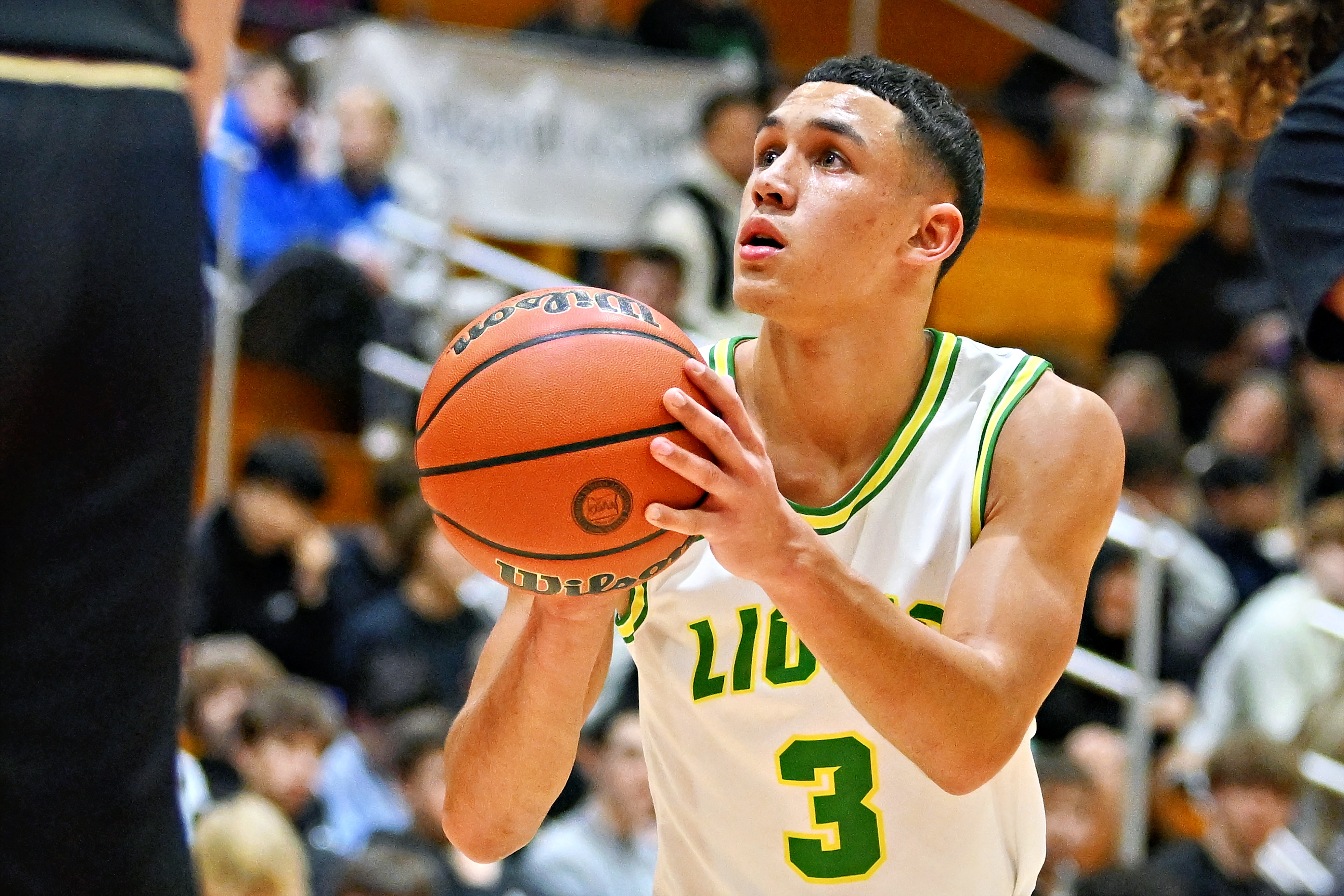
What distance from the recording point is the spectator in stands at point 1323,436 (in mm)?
8859

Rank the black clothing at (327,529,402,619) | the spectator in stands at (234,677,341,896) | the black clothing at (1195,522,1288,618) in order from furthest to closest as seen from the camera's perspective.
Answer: the black clothing at (1195,522,1288,618) → the black clothing at (327,529,402,619) → the spectator in stands at (234,677,341,896)

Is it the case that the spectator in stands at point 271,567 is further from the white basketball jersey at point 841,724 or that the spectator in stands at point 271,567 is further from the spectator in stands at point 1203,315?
the spectator in stands at point 1203,315

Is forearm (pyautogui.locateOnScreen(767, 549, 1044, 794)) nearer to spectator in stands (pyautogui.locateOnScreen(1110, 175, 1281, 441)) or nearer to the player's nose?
the player's nose

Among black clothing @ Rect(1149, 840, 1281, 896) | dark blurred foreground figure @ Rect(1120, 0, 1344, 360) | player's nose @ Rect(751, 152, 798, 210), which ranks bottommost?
black clothing @ Rect(1149, 840, 1281, 896)

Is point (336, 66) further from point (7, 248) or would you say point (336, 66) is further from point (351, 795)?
point (7, 248)

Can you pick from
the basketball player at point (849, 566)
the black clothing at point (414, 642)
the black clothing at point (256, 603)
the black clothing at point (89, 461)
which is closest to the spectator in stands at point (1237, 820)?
Result: the black clothing at point (414, 642)

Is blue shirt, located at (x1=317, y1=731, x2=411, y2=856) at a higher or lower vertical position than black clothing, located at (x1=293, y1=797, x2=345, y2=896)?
lower

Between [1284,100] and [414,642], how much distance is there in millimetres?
4866

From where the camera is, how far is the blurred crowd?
626 centimetres

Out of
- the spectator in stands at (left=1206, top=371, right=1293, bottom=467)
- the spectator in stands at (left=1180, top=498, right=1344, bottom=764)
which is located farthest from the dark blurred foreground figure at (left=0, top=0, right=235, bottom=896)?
the spectator in stands at (left=1206, top=371, right=1293, bottom=467)

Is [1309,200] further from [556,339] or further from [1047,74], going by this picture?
[1047,74]

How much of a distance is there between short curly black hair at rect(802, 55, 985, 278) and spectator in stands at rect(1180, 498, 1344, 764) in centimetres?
477

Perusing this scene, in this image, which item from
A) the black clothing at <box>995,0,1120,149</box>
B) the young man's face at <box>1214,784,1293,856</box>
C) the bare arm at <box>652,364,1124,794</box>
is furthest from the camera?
the black clothing at <box>995,0,1120,149</box>

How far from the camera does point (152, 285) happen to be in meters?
1.90
